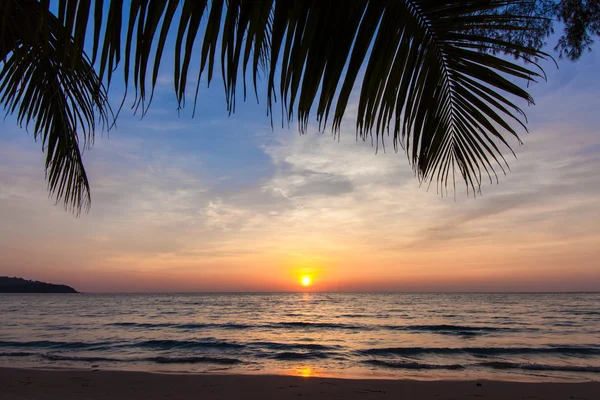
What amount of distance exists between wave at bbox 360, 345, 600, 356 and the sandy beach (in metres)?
5.29

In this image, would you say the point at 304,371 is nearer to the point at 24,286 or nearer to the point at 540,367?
the point at 540,367

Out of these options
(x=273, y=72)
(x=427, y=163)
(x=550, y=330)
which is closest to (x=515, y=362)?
(x=550, y=330)

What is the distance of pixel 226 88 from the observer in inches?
39.0

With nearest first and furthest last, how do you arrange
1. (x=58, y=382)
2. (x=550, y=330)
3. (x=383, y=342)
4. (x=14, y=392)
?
(x=14, y=392), (x=58, y=382), (x=383, y=342), (x=550, y=330)

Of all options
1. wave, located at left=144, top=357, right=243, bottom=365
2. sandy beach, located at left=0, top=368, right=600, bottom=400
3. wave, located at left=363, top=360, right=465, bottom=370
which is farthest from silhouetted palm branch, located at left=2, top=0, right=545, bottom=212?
wave, located at left=144, top=357, right=243, bottom=365

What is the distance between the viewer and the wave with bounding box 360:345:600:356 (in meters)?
13.1

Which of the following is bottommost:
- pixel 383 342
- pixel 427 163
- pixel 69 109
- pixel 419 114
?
pixel 383 342

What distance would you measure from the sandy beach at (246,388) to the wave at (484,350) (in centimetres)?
529

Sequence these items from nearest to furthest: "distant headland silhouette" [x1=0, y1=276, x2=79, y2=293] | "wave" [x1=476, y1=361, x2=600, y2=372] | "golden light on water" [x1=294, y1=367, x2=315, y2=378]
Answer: "golden light on water" [x1=294, y1=367, x2=315, y2=378] → "wave" [x1=476, y1=361, x2=600, y2=372] → "distant headland silhouette" [x1=0, y1=276, x2=79, y2=293]

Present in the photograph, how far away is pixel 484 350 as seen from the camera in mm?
13578

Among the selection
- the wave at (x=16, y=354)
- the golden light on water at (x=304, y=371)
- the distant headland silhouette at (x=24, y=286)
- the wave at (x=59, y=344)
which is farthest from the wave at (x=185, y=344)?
the distant headland silhouette at (x=24, y=286)

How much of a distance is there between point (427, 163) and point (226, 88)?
792 millimetres

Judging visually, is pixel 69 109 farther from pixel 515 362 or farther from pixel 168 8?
pixel 515 362

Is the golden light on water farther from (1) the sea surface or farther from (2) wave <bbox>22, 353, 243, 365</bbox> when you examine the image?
(2) wave <bbox>22, 353, 243, 365</bbox>
